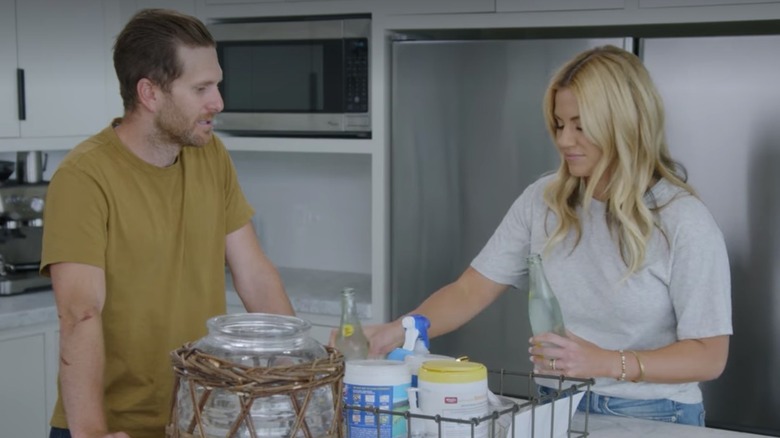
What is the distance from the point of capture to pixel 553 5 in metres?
2.83

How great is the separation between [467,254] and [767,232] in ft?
2.71

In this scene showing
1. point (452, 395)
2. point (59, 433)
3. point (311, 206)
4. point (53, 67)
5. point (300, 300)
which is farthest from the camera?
point (311, 206)

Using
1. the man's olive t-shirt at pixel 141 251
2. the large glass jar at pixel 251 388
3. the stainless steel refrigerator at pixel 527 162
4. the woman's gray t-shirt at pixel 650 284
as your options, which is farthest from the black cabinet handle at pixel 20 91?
the large glass jar at pixel 251 388

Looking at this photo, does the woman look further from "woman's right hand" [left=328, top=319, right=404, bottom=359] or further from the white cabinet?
the white cabinet

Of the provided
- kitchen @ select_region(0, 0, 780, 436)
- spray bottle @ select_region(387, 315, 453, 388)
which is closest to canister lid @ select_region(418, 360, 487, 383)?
spray bottle @ select_region(387, 315, 453, 388)

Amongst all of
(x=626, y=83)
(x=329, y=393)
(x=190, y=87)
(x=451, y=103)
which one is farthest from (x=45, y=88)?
(x=329, y=393)

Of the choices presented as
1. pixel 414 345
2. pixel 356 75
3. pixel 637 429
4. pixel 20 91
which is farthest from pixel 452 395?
pixel 20 91

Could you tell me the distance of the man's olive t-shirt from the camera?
1.67m

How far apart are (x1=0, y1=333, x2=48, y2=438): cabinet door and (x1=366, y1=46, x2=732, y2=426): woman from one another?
5.24ft

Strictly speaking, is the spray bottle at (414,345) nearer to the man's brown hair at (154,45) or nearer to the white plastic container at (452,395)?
the white plastic container at (452,395)

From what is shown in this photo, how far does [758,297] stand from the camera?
8.71 ft

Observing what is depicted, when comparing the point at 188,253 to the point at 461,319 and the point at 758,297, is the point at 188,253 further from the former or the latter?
the point at 758,297

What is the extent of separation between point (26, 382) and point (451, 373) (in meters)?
2.16

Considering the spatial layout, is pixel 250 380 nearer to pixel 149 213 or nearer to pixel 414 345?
pixel 414 345
